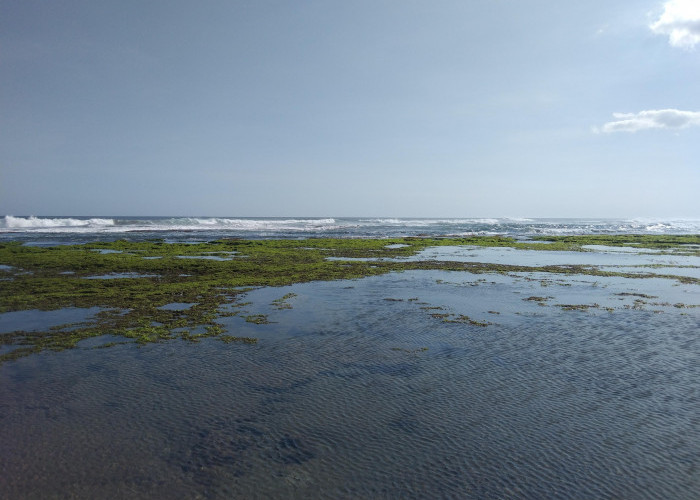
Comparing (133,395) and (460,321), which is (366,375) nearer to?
(133,395)

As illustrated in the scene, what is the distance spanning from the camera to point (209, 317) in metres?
14.8

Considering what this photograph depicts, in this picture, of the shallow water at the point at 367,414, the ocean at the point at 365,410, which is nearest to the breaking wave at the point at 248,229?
the ocean at the point at 365,410

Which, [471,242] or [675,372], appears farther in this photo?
[471,242]

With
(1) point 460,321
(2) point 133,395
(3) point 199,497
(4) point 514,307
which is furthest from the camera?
(4) point 514,307

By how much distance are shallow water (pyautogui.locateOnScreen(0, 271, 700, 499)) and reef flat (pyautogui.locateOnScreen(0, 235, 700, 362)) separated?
1.67m

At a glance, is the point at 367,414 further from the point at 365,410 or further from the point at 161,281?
the point at 161,281

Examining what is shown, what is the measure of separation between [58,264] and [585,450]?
31957 mm

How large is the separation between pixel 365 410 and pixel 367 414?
0.16 m

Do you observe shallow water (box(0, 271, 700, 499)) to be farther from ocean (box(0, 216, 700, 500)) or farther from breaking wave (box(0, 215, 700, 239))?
breaking wave (box(0, 215, 700, 239))

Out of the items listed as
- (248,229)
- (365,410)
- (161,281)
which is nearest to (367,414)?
(365,410)

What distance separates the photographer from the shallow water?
19.5 ft

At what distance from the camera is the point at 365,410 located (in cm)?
802

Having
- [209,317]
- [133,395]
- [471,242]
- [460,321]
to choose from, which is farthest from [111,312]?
[471,242]

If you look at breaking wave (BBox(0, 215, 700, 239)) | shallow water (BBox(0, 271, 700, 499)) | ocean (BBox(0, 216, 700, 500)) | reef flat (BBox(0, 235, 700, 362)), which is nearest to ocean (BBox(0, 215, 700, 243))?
breaking wave (BBox(0, 215, 700, 239))
